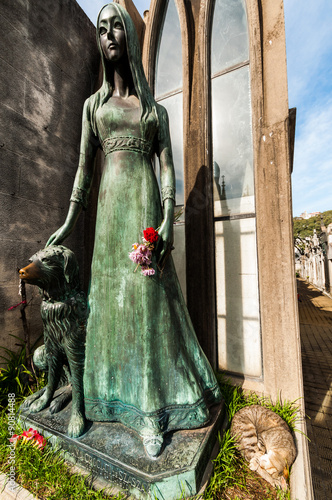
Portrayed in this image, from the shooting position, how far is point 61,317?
5.60ft

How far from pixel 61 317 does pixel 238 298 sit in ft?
6.55

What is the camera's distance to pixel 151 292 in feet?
5.44

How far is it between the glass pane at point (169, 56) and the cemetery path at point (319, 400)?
489cm

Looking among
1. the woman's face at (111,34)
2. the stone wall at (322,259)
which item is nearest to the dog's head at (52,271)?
the woman's face at (111,34)

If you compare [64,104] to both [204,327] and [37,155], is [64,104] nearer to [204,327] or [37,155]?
[37,155]

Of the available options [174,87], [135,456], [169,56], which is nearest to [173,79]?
[174,87]

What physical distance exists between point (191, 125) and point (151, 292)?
246cm

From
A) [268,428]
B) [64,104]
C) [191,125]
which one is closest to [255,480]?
[268,428]

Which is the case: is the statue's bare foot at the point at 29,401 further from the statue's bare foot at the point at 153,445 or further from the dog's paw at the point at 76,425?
the statue's bare foot at the point at 153,445

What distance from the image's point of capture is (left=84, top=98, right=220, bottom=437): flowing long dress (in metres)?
1.60

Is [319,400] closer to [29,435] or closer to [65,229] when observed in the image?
[29,435]

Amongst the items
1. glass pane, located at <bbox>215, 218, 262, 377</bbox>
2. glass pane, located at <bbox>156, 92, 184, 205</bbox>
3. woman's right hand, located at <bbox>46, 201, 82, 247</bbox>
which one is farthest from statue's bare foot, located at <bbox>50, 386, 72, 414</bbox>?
glass pane, located at <bbox>156, 92, 184, 205</bbox>

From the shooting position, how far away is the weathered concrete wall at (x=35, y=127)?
9.22 ft

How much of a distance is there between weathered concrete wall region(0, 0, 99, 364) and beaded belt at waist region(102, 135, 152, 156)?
178 cm
